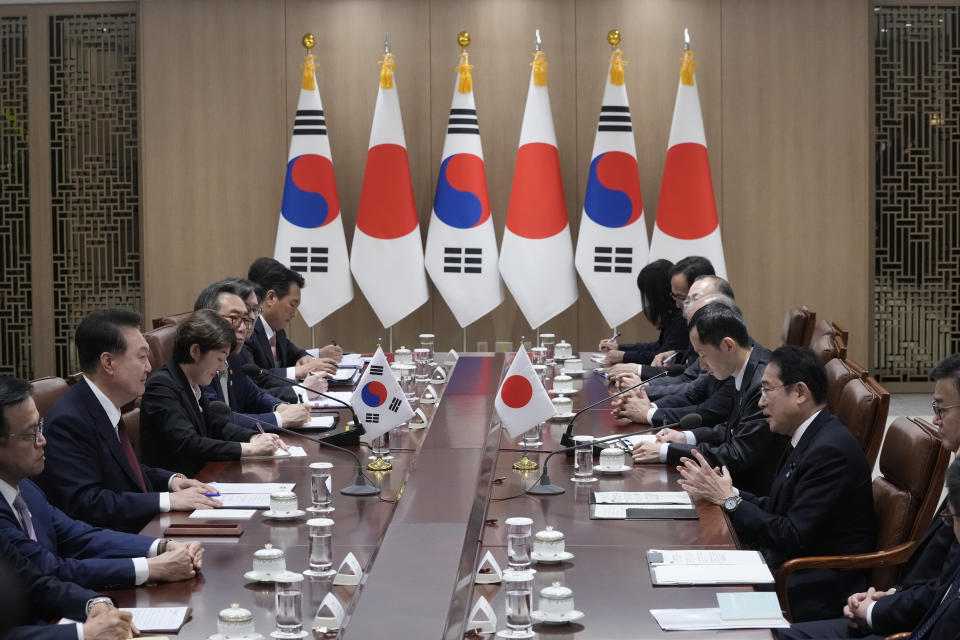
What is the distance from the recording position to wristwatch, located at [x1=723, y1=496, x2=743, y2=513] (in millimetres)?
3229

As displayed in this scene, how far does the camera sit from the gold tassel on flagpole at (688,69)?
25.1ft

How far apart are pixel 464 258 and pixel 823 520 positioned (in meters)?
4.95

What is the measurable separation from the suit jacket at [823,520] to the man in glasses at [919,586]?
247mm

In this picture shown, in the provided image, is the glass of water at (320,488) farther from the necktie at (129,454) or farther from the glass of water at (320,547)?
the necktie at (129,454)

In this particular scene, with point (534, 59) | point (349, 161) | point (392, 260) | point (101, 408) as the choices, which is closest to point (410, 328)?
point (392, 260)

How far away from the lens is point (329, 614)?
2.32 metres

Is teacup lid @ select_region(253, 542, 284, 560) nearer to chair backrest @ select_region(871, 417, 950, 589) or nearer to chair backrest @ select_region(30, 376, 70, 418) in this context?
chair backrest @ select_region(30, 376, 70, 418)

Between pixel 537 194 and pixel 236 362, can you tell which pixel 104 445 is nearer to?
pixel 236 362

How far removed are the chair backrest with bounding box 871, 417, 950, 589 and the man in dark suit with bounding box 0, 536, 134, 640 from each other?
204cm

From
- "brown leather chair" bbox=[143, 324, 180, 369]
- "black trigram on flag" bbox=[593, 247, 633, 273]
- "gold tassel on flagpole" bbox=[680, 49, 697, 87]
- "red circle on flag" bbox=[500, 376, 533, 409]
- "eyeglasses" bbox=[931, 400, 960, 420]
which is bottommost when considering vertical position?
"red circle on flag" bbox=[500, 376, 533, 409]

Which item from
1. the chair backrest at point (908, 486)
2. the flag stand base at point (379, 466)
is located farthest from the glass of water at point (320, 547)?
the chair backrest at point (908, 486)

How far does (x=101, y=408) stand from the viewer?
3332mm

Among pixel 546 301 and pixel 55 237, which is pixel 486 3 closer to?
pixel 546 301

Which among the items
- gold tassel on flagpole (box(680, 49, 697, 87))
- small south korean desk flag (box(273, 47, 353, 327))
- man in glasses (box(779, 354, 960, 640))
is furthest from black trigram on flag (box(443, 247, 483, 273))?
man in glasses (box(779, 354, 960, 640))
